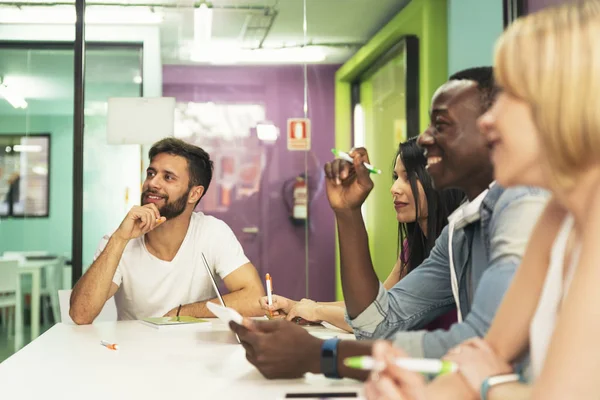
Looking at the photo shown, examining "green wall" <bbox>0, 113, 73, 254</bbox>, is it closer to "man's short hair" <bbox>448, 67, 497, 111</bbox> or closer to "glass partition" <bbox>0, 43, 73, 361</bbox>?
"glass partition" <bbox>0, 43, 73, 361</bbox>

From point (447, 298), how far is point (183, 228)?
140cm

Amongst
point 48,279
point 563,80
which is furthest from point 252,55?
point 563,80

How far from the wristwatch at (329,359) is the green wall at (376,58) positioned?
10.8 feet

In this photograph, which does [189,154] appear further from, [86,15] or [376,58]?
[376,58]

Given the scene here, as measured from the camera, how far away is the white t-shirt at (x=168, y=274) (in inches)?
108

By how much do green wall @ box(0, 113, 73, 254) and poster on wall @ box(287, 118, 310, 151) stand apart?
154 cm

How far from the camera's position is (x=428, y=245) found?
2.46 metres

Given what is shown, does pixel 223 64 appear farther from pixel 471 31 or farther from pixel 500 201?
pixel 500 201

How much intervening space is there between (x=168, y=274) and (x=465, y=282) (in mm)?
1478

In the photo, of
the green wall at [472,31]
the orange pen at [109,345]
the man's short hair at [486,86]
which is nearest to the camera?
the man's short hair at [486,86]

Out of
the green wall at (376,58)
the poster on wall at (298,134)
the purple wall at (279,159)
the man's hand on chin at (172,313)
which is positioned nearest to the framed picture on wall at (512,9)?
the green wall at (376,58)

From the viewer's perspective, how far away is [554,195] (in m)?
0.85

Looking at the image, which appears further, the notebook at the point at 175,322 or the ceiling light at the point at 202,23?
the ceiling light at the point at 202,23

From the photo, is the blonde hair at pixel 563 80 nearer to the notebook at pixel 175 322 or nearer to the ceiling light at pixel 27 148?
the notebook at pixel 175 322
